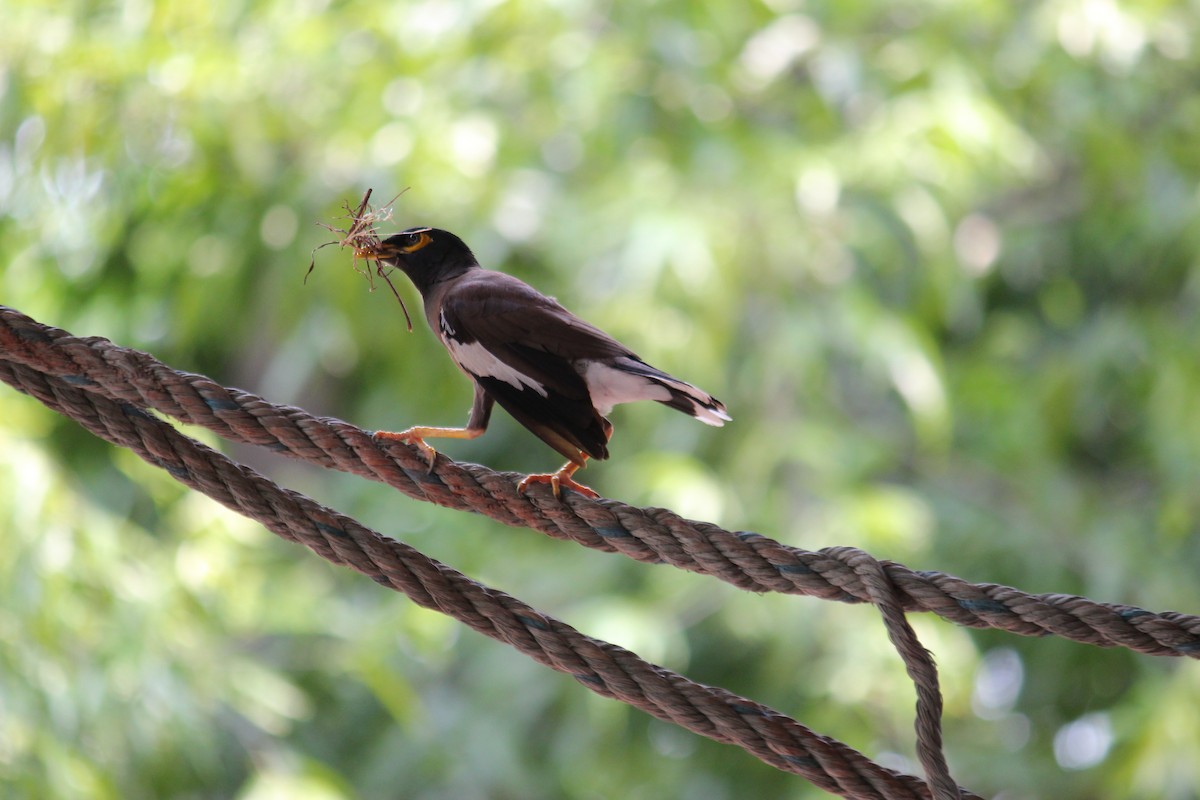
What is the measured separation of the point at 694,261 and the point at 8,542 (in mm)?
2450

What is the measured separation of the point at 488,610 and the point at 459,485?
0.15m

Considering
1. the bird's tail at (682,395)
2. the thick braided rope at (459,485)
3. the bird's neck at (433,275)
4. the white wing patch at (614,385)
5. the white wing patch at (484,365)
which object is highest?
the bird's neck at (433,275)

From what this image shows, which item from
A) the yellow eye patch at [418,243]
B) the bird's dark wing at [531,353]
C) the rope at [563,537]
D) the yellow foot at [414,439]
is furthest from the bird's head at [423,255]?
the rope at [563,537]

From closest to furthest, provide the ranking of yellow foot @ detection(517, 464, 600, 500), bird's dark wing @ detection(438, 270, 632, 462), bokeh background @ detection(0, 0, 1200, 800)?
yellow foot @ detection(517, 464, 600, 500) < bird's dark wing @ detection(438, 270, 632, 462) < bokeh background @ detection(0, 0, 1200, 800)

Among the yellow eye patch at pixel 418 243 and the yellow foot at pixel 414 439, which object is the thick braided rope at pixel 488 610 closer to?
the yellow foot at pixel 414 439

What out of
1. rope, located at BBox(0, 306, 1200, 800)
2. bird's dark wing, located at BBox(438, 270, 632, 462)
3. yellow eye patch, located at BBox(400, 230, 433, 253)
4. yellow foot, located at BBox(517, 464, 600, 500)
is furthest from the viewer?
yellow eye patch, located at BBox(400, 230, 433, 253)

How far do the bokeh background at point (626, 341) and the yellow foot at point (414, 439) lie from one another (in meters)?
2.86

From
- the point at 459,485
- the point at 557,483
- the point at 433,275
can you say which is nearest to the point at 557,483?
the point at 557,483

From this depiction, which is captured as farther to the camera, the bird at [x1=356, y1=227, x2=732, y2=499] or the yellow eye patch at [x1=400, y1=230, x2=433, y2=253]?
the yellow eye patch at [x1=400, y1=230, x2=433, y2=253]

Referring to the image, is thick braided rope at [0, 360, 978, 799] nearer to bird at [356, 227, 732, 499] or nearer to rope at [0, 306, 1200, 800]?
rope at [0, 306, 1200, 800]

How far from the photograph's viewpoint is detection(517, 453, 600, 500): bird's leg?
154 cm

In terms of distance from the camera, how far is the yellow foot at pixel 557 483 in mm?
1539

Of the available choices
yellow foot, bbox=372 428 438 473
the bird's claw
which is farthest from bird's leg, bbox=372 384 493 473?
the bird's claw

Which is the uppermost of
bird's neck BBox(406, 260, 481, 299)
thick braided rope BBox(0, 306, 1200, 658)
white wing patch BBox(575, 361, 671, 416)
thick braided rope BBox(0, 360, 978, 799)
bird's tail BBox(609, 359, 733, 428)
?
bird's neck BBox(406, 260, 481, 299)
